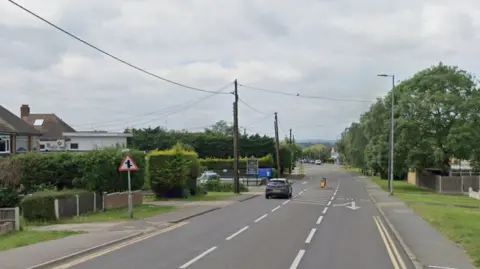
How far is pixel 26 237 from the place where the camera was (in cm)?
1764

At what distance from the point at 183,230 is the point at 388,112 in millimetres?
44154

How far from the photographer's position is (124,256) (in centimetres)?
A: 1395

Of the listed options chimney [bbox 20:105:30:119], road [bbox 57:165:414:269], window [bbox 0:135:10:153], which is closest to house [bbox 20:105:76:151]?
chimney [bbox 20:105:30:119]

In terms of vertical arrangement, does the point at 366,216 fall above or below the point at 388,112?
below

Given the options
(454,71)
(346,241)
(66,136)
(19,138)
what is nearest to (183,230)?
(346,241)

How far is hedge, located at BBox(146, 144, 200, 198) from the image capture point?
39.0m

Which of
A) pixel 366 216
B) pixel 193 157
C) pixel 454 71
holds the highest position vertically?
pixel 454 71

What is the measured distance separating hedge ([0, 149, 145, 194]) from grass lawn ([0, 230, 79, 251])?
10.4 meters

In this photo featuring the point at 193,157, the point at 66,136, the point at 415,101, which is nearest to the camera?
the point at 193,157

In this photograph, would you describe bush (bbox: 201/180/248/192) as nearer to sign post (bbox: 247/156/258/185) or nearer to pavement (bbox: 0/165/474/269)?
sign post (bbox: 247/156/258/185)

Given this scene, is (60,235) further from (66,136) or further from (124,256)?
(66,136)

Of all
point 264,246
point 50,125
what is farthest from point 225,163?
point 264,246

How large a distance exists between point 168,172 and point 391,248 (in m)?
24.6

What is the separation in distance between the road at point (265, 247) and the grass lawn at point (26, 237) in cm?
282
